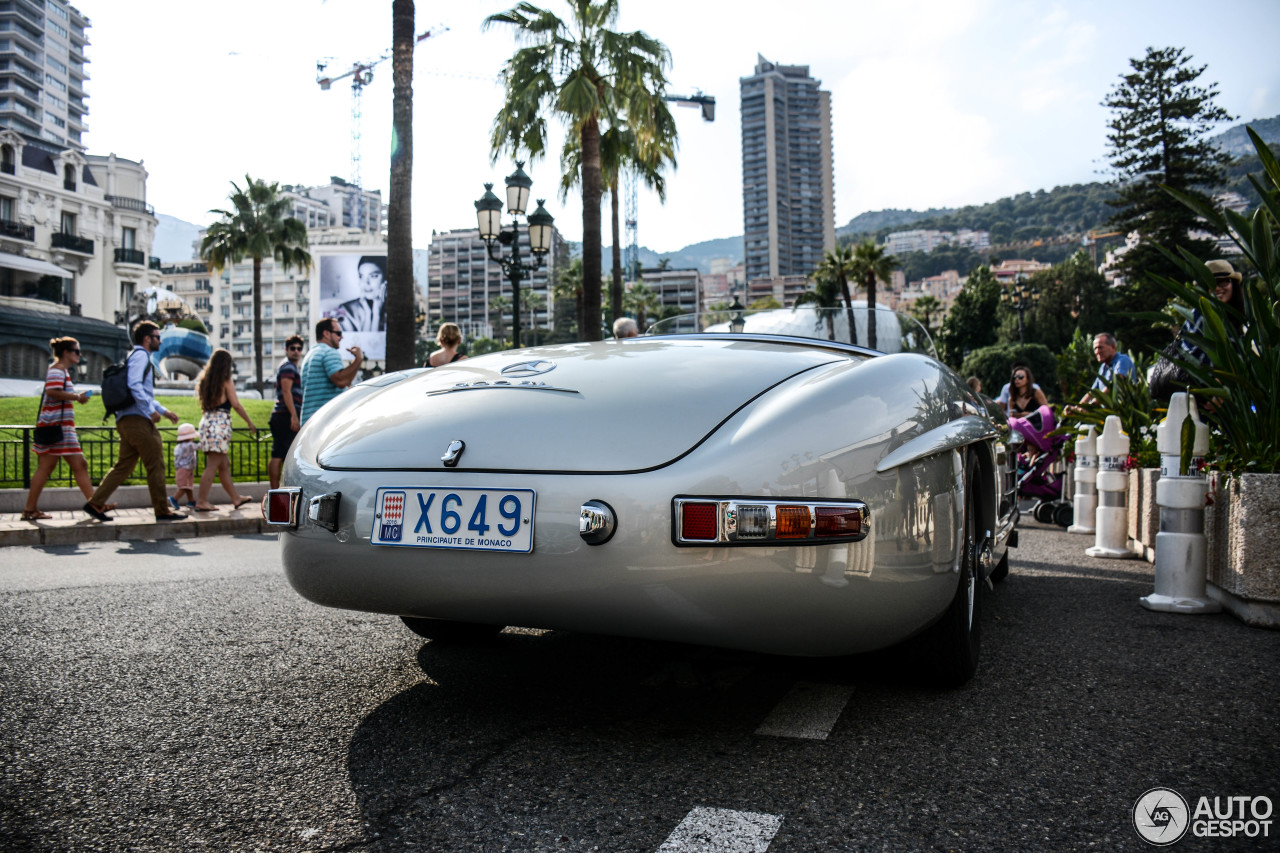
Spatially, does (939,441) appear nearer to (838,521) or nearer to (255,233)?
(838,521)

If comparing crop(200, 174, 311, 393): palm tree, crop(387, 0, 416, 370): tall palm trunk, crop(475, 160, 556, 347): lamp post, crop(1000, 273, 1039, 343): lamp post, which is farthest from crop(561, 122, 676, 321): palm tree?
crop(1000, 273, 1039, 343): lamp post

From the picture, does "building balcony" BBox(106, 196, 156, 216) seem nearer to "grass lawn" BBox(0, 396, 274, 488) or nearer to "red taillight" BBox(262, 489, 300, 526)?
"grass lawn" BBox(0, 396, 274, 488)

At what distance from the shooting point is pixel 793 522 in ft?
6.74

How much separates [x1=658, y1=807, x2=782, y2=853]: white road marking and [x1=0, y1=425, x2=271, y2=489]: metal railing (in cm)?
861

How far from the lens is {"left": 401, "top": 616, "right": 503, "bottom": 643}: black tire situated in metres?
3.22

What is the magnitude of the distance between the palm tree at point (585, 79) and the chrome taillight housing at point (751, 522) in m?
13.2

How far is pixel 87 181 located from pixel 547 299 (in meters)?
99.9

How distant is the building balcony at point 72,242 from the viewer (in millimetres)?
51219

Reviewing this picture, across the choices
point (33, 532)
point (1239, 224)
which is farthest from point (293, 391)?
point (1239, 224)

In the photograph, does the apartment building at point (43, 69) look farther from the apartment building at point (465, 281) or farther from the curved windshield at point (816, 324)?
the curved windshield at point (816, 324)

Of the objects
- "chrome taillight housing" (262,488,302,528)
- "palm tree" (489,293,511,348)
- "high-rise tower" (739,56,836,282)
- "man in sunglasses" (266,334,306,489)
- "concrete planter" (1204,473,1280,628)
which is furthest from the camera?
"high-rise tower" (739,56,836,282)

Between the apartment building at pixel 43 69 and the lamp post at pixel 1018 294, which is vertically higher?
the apartment building at pixel 43 69

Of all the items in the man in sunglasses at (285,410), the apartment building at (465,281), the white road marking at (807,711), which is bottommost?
the white road marking at (807,711)

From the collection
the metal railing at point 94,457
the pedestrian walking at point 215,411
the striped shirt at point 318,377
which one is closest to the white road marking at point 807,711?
the striped shirt at point 318,377
